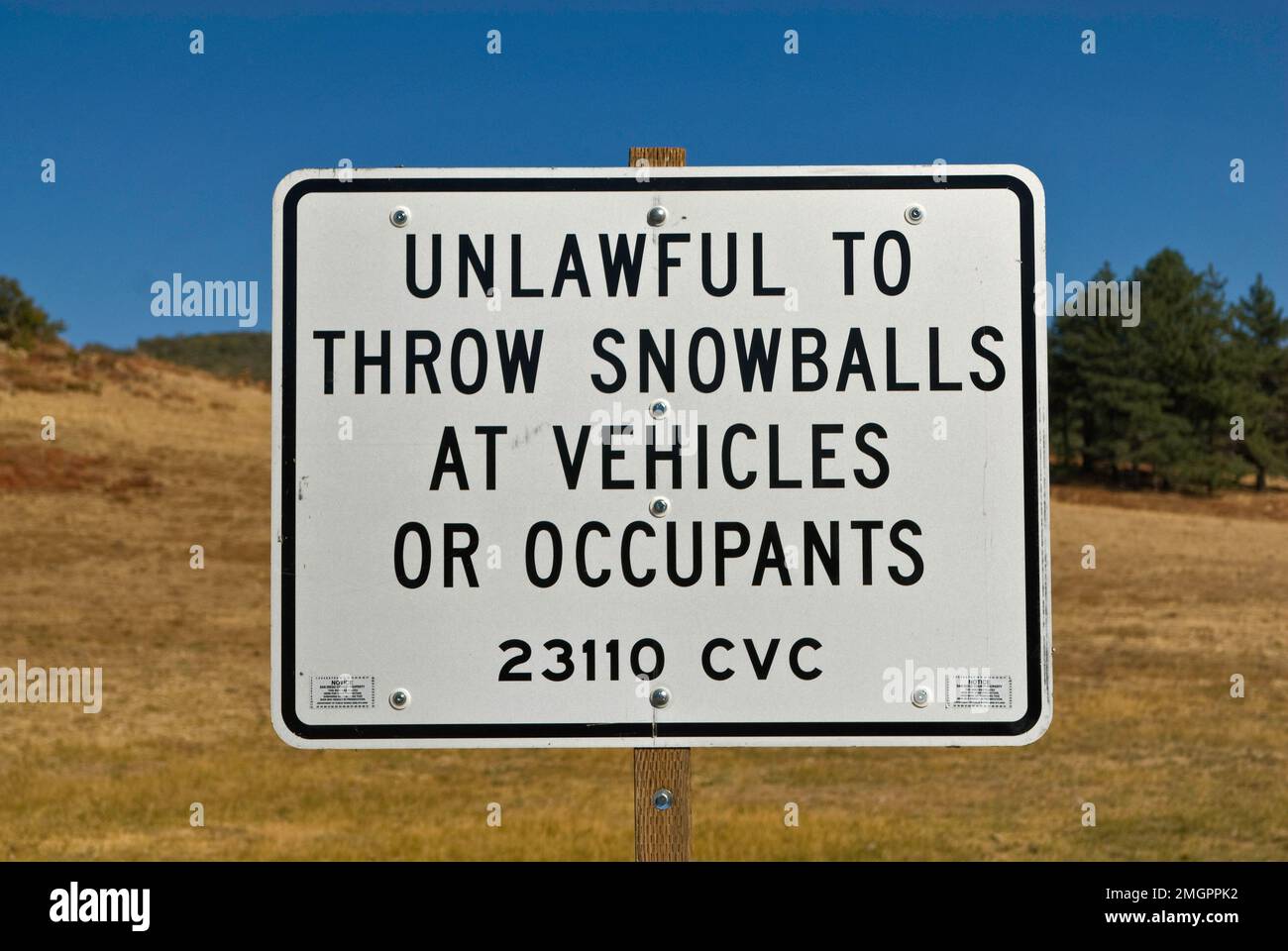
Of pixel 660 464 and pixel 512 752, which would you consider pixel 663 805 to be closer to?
pixel 660 464

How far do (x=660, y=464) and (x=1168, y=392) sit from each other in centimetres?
6269

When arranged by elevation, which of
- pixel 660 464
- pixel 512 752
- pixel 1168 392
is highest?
pixel 1168 392

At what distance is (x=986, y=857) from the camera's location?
9.49m

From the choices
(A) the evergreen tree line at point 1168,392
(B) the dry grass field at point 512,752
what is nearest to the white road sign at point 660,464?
(B) the dry grass field at point 512,752

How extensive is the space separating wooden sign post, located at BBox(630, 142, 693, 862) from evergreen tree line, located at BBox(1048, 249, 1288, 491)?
188ft

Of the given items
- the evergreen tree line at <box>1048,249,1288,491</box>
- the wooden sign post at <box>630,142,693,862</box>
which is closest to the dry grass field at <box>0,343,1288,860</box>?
the wooden sign post at <box>630,142,693,862</box>

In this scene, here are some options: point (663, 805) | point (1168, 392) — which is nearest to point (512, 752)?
point (663, 805)

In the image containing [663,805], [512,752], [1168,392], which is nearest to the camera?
[663,805]

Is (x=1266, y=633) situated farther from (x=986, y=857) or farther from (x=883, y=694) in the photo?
(x=883, y=694)

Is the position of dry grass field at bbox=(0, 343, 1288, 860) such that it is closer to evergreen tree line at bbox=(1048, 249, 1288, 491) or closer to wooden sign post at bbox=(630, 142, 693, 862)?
wooden sign post at bbox=(630, 142, 693, 862)

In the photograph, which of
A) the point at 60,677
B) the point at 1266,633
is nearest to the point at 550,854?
the point at 60,677

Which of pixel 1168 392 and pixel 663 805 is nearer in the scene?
pixel 663 805

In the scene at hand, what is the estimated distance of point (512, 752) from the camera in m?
14.1

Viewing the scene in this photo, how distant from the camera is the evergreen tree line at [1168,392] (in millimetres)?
57812
